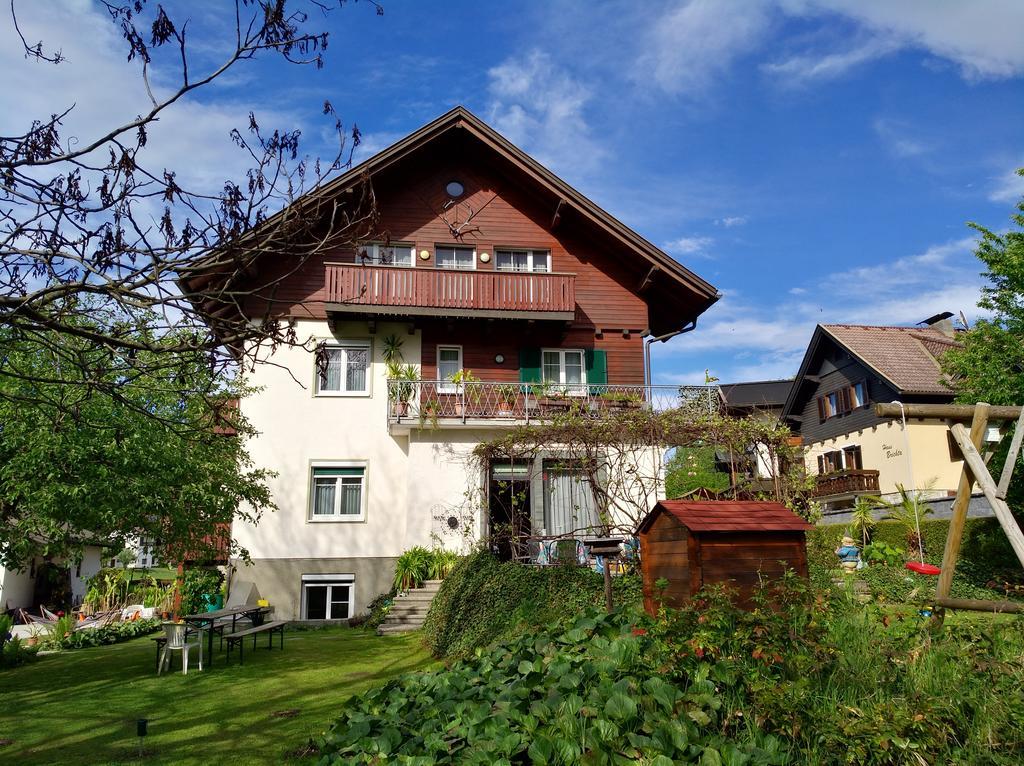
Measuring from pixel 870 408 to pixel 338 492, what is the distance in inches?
883

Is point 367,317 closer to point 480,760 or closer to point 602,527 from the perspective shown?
point 602,527

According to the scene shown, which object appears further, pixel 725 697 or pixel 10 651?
pixel 10 651

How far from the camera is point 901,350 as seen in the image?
32875 mm

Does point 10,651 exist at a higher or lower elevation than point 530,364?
lower

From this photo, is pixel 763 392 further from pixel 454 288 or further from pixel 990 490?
pixel 990 490

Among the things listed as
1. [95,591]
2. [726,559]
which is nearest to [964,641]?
[726,559]

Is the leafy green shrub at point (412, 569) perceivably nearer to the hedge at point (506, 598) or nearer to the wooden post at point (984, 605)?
the hedge at point (506, 598)

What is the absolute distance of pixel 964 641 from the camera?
515 cm

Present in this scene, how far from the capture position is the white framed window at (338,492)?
61.7ft

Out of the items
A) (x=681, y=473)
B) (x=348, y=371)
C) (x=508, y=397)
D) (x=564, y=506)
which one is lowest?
(x=564, y=506)

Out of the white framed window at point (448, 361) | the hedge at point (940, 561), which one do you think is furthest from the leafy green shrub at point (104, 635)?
the hedge at point (940, 561)

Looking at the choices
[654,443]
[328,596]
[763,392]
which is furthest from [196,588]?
[763,392]

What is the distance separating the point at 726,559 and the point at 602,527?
17.7 feet

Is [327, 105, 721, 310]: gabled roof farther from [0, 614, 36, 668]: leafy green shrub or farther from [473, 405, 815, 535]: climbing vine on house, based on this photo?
[0, 614, 36, 668]: leafy green shrub
